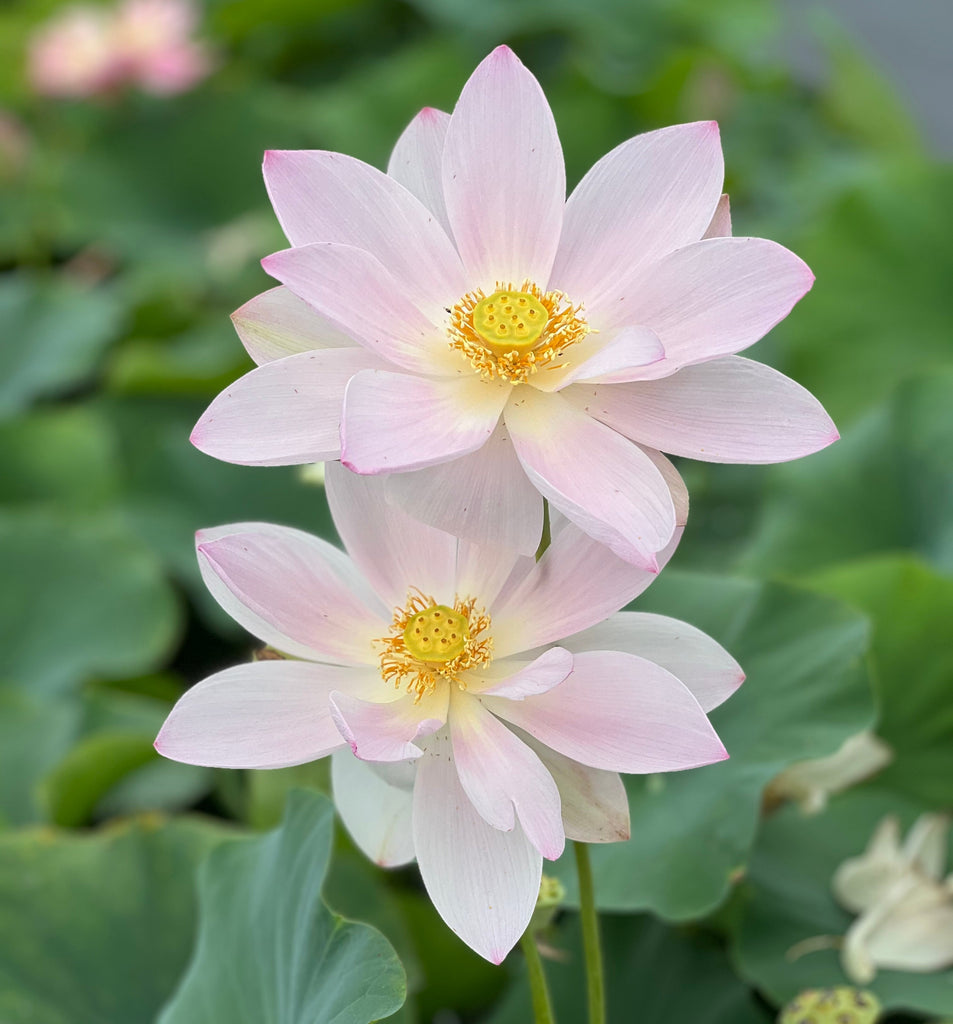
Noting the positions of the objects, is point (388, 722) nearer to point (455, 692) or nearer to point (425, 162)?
point (455, 692)

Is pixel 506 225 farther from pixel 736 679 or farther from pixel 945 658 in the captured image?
pixel 945 658

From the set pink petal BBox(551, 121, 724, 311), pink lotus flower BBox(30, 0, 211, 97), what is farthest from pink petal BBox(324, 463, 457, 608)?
pink lotus flower BBox(30, 0, 211, 97)

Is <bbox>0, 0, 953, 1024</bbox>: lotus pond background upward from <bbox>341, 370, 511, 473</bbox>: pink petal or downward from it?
downward

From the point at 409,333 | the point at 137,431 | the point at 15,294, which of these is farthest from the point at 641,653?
the point at 15,294

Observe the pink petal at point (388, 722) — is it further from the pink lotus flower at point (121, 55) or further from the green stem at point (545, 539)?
the pink lotus flower at point (121, 55)

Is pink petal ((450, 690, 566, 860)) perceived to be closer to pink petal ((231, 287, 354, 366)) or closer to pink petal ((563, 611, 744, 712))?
pink petal ((563, 611, 744, 712))

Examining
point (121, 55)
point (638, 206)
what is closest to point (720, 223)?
point (638, 206)
